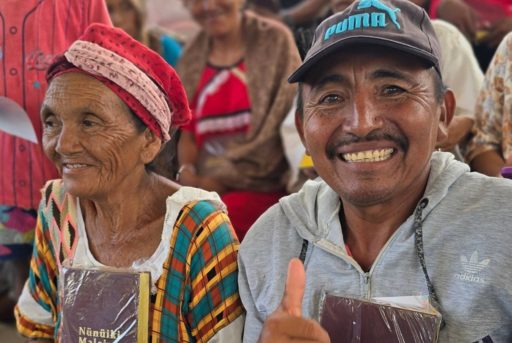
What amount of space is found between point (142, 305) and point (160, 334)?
0.27ft

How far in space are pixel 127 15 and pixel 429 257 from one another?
2437 millimetres

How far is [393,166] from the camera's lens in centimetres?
126

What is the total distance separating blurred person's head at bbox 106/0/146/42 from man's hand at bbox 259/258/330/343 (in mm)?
2420

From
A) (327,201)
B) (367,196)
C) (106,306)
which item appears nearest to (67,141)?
(106,306)

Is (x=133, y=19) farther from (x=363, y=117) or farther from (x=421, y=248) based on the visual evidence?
(x=421, y=248)

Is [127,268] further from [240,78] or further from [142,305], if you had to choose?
[240,78]

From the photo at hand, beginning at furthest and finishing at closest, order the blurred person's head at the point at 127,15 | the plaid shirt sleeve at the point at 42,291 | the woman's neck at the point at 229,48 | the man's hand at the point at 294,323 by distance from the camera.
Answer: the blurred person's head at the point at 127,15, the woman's neck at the point at 229,48, the plaid shirt sleeve at the point at 42,291, the man's hand at the point at 294,323

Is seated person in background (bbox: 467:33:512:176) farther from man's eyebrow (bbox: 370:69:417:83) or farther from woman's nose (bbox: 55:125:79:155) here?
woman's nose (bbox: 55:125:79:155)

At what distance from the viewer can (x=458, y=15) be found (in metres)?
2.87

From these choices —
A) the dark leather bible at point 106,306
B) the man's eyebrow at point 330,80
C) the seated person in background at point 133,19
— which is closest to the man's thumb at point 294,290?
the man's eyebrow at point 330,80

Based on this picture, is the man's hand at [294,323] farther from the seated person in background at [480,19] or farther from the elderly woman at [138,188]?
the seated person in background at [480,19]

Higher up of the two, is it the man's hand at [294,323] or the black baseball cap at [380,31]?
the black baseball cap at [380,31]

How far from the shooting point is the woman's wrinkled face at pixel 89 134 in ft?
5.12

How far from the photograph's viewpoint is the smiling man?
1.21 metres
